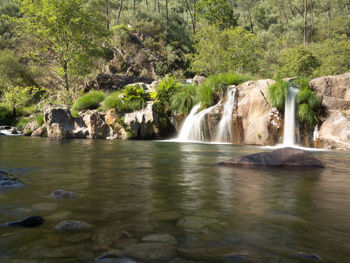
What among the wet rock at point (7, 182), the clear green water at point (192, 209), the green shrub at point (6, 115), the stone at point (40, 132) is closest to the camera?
the clear green water at point (192, 209)

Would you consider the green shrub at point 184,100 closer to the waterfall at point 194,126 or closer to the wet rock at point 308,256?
the waterfall at point 194,126

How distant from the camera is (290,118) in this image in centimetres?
1195

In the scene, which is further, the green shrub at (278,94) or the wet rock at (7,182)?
the green shrub at (278,94)

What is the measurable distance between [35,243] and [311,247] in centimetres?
207

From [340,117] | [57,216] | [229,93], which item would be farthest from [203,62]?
[57,216]

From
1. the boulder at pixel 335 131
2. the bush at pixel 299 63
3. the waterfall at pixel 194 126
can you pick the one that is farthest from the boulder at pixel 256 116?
the bush at pixel 299 63

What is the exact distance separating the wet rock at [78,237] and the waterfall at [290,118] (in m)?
10.8

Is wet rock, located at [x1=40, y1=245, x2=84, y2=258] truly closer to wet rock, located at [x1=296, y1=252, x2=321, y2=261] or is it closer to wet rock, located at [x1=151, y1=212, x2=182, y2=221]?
wet rock, located at [x1=151, y1=212, x2=182, y2=221]

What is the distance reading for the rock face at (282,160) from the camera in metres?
5.96

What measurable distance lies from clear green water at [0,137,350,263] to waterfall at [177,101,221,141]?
8.12m

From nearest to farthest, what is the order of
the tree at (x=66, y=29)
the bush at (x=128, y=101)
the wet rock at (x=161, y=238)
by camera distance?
1. the wet rock at (x=161, y=238)
2. the bush at (x=128, y=101)
3. the tree at (x=66, y=29)

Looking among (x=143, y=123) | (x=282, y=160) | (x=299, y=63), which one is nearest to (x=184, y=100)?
(x=143, y=123)

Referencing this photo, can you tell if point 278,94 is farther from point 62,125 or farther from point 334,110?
point 62,125

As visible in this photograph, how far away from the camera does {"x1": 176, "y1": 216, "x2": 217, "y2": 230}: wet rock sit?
2.51 meters
